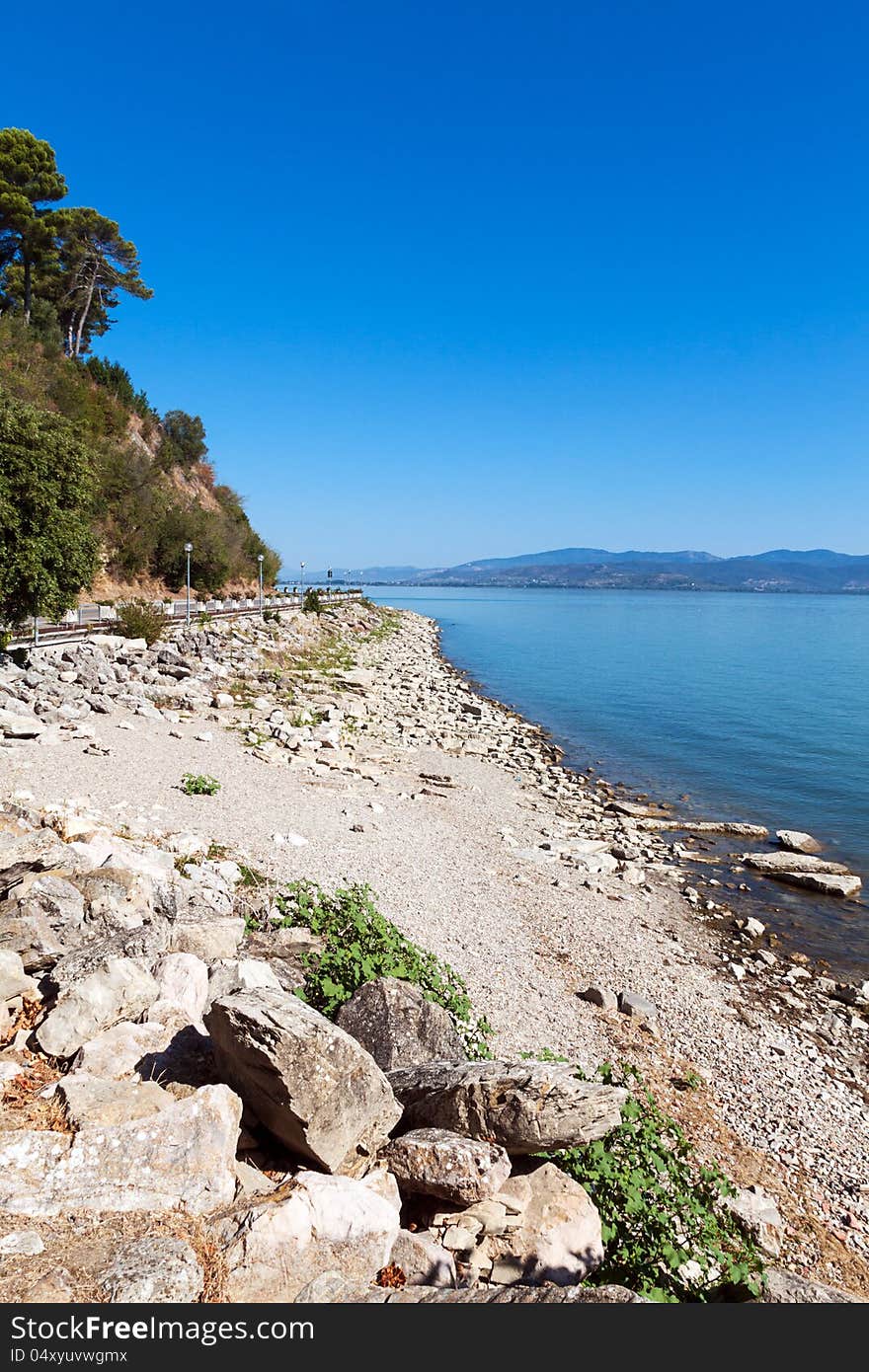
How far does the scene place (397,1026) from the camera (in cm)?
703

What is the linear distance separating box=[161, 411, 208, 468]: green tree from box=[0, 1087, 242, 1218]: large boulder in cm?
6979

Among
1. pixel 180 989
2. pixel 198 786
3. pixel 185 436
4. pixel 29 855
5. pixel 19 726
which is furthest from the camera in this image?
pixel 185 436

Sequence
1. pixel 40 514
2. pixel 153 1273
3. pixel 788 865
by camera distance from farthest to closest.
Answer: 1. pixel 40 514
2. pixel 788 865
3. pixel 153 1273

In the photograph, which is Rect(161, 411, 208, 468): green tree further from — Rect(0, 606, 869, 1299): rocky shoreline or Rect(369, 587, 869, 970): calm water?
Rect(0, 606, 869, 1299): rocky shoreline


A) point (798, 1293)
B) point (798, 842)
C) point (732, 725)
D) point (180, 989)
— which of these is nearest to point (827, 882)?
point (798, 842)

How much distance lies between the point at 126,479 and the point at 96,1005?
5111cm

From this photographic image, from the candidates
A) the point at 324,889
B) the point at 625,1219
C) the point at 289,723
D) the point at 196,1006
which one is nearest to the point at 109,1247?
the point at 196,1006

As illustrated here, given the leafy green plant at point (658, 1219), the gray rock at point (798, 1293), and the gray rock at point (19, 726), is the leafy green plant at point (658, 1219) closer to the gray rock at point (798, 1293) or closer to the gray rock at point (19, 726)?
the gray rock at point (798, 1293)

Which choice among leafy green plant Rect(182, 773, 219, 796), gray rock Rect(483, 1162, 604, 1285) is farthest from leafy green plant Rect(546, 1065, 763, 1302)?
leafy green plant Rect(182, 773, 219, 796)

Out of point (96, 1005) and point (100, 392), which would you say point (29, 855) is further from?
point (100, 392)

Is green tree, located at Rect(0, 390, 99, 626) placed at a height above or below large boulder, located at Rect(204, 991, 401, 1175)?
above

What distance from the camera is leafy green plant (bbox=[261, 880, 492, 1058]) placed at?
8.07 metres

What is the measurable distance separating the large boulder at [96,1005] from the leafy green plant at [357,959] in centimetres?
189

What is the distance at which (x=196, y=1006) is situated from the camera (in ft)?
21.3
